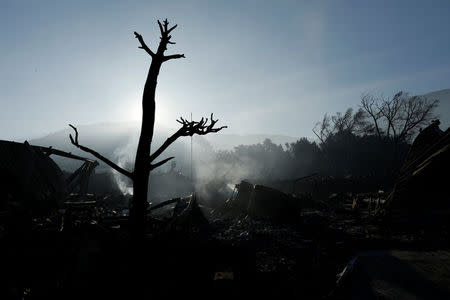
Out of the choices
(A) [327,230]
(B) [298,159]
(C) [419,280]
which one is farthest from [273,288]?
(B) [298,159]

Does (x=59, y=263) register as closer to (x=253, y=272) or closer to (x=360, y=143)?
(x=253, y=272)

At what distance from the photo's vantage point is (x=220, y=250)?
4.41 m

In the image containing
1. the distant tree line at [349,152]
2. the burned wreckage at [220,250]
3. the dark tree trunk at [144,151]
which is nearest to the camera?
the burned wreckage at [220,250]

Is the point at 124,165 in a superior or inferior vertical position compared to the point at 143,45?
inferior

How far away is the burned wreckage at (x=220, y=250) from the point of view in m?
2.90

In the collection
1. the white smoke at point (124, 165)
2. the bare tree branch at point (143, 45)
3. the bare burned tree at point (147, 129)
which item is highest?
the bare tree branch at point (143, 45)

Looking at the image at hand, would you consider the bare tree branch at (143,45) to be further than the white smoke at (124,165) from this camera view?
No

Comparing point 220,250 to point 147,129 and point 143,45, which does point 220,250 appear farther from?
point 143,45

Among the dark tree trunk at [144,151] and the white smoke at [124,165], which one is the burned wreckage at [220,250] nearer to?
the dark tree trunk at [144,151]

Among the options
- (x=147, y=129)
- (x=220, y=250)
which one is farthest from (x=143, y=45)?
(x=220, y=250)

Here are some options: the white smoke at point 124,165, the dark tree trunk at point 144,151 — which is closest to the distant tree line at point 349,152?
the white smoke at point 124,165

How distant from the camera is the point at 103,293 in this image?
2854 mm

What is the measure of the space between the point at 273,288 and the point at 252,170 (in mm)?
39374

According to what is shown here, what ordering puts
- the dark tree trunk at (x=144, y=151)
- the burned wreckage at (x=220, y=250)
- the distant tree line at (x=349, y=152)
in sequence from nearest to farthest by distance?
1. the burned wreckage at (x=220, y=250)
2. the dark tree trunk at (x=144, y=151)
3. the distant tree line at (x=349, y=152)
